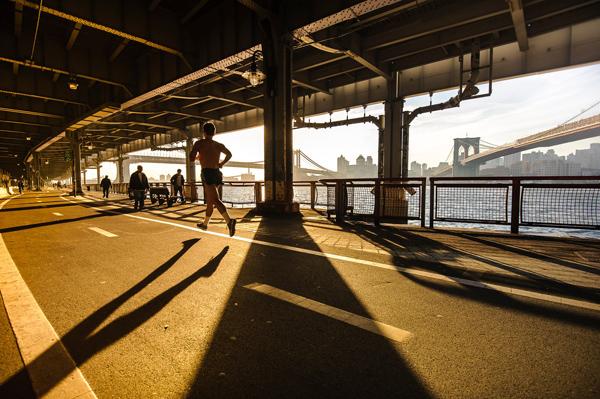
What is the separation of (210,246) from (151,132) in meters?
30.8

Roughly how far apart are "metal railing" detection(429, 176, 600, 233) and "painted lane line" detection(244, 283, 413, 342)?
5.29m

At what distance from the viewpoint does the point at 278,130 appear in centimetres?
1055

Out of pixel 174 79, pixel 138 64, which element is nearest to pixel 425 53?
pixel 174 79

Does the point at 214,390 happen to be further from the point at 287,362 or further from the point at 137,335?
the point at 137,335

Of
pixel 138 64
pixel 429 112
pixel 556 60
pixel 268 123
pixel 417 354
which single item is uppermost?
pixel 138 64

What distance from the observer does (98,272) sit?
3836 millimetres

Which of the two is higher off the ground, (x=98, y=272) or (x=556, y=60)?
(x=556, y=60)

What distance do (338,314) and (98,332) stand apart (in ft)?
6.28

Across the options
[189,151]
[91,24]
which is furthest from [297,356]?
[189,151]

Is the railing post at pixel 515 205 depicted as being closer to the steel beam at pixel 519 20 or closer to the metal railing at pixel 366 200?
the metal railing at pixel 366 200

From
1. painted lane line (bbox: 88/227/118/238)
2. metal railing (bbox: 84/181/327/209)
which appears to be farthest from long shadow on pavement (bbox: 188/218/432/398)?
metal railing (bbox: 84/181/327/209)

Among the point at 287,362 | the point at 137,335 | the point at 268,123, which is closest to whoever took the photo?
the point at 287,362

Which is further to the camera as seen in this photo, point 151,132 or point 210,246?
point 151,132

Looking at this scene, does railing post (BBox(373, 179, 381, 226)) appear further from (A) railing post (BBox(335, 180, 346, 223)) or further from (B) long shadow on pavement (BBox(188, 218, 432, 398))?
(B) long shadow on pavement (BBox(188, 218, 432, 398))
